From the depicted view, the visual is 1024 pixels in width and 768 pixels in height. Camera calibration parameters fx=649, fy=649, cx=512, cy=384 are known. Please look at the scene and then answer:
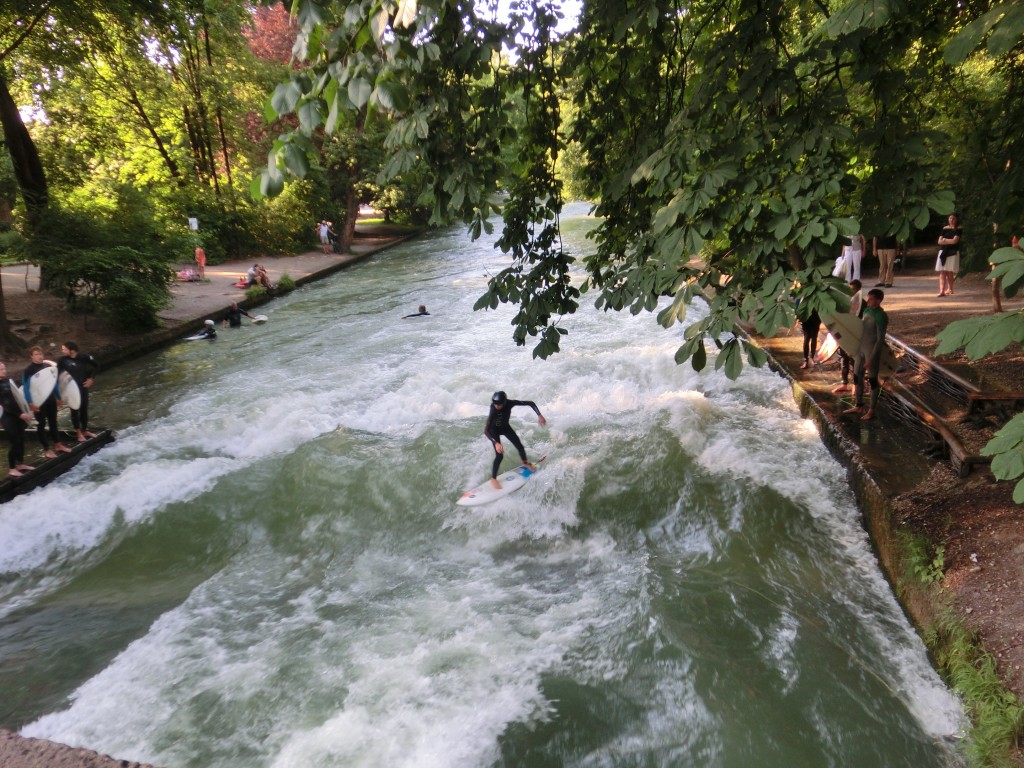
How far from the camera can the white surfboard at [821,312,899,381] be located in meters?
7.59

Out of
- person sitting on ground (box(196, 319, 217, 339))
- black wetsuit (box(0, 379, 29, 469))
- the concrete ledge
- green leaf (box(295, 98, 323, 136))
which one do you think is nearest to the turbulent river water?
black wetsuit (box(0, 379, 29, 469))

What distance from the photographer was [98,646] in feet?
18.6

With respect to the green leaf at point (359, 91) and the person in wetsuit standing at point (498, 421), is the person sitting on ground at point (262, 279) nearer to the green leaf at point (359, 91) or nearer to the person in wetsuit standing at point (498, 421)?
the person in wetsuit standing at point (498, 421)

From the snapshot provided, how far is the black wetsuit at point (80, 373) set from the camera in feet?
30.3

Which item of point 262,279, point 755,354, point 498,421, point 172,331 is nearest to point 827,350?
point 498,421

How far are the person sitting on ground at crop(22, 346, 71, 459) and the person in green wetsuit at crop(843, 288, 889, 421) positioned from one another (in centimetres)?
1029

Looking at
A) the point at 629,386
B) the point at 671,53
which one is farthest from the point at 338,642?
the point at 629,386

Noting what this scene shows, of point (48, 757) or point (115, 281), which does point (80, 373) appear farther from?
point (48, 757)

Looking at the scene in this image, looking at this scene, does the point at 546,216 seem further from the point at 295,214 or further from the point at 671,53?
the point at 295,214

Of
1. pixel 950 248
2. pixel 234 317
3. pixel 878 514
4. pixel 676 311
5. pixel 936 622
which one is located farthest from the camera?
pixel 234 317

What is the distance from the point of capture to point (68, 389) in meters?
9.17

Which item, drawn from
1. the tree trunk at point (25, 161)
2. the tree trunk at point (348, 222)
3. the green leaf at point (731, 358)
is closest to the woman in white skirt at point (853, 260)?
the green leaf at point (731, 358)

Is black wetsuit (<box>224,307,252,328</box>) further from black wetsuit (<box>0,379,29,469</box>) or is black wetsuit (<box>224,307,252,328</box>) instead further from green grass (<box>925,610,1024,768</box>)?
green grass (<box>925,610,1024,768</box>)

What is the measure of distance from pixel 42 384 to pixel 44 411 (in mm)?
577
